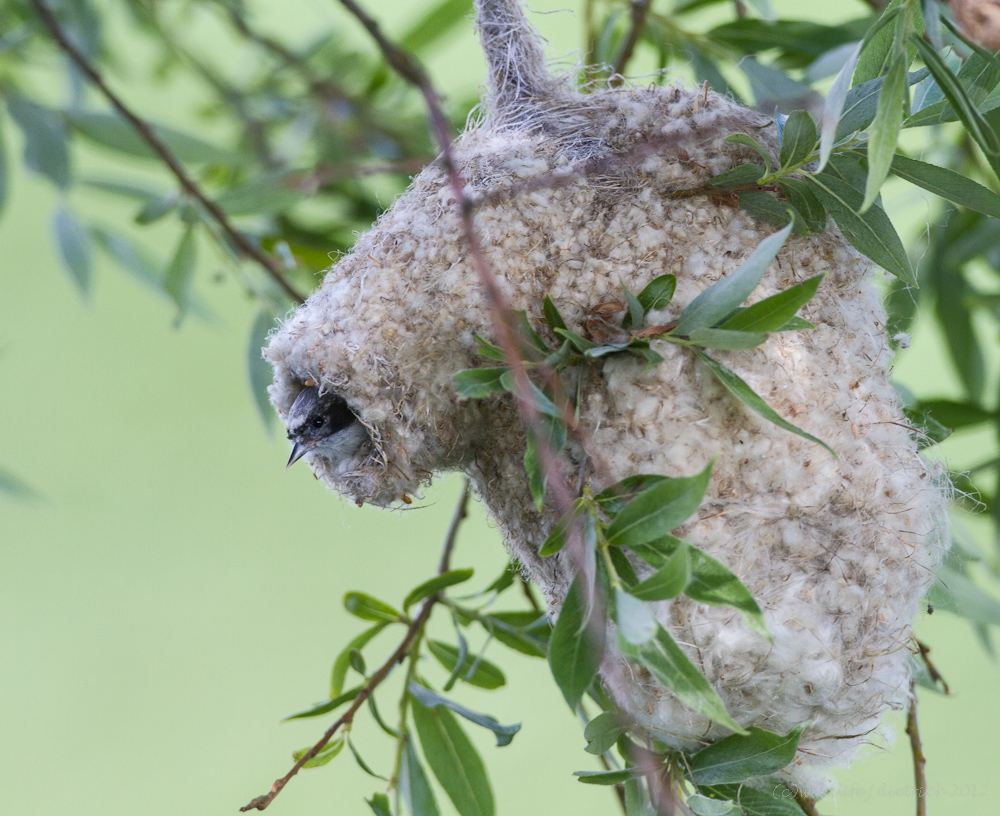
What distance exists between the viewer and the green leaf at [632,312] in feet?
1.93

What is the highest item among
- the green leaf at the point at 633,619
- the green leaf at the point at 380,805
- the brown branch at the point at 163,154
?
the brown branch at the point at 163,154

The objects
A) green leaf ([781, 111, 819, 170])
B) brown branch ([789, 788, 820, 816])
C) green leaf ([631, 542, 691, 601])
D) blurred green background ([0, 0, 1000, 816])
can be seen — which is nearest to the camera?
green leaf ([631, 542, 691, 601])

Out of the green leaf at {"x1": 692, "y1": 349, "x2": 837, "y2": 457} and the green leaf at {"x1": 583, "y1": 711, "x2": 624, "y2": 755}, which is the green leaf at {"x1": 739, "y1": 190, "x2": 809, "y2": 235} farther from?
the green leaf at {"x1": 583, "y1": 711, "x2": 624, "y2": 755}

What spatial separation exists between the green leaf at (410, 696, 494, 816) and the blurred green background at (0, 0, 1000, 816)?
4.57 ft

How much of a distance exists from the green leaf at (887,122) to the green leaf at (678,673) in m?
0.26

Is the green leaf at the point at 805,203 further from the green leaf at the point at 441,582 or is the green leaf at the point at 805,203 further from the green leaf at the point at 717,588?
the green leaf at the point at 441,582

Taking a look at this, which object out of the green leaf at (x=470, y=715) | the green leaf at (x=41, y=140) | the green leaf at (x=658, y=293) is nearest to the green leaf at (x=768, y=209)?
the green leaf at (x=658, y=293)

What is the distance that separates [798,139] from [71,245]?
1.19m

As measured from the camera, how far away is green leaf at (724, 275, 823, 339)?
529 mm

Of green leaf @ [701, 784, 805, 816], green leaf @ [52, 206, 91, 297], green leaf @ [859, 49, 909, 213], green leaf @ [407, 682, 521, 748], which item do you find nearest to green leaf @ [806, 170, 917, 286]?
green leaf @ [859, 49, 909, 213]

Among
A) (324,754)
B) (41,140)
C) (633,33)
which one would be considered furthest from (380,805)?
(41,140)

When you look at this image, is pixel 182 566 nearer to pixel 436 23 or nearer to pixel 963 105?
pixel 436 23

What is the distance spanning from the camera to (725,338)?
1.80 feet

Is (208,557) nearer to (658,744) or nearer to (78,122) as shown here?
(78,122)
